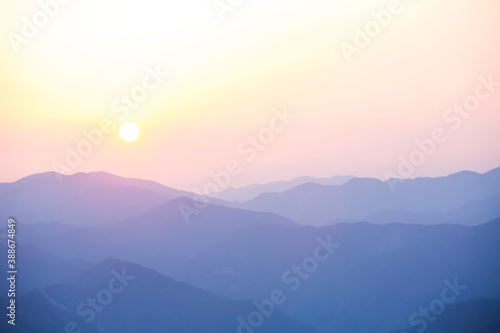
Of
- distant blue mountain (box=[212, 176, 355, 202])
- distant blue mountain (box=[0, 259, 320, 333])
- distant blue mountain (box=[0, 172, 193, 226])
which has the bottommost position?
distant blue mountain (box=[0, 259, 320, 333])

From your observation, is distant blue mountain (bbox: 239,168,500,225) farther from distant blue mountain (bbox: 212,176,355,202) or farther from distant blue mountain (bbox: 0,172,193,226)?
distant blue mountain (bbox: 0,172,193,226)

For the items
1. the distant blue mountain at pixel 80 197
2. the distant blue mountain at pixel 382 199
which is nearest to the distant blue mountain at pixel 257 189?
the distant blue mountain at pixel 382 199

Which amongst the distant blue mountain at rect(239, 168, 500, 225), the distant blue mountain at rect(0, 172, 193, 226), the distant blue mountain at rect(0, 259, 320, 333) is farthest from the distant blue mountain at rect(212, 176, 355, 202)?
the distant blue mountain at rect(0, 259, 320, 333)

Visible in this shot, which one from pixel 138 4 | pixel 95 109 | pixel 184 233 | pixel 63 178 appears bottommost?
pixel 184 233

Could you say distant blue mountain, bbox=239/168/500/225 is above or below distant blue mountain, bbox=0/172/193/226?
below

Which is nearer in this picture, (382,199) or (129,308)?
(129,308)

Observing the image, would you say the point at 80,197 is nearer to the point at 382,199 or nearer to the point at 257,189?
the point at 257,189

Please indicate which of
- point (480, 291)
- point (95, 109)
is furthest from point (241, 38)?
point (480, 291)

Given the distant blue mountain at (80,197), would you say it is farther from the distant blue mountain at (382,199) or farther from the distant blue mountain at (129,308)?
the distant blue mountain at (382,199)

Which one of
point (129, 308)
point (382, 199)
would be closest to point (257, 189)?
point (382, 199)

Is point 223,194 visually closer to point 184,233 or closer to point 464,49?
point 184,233

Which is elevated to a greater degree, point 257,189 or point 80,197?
point 80,197
